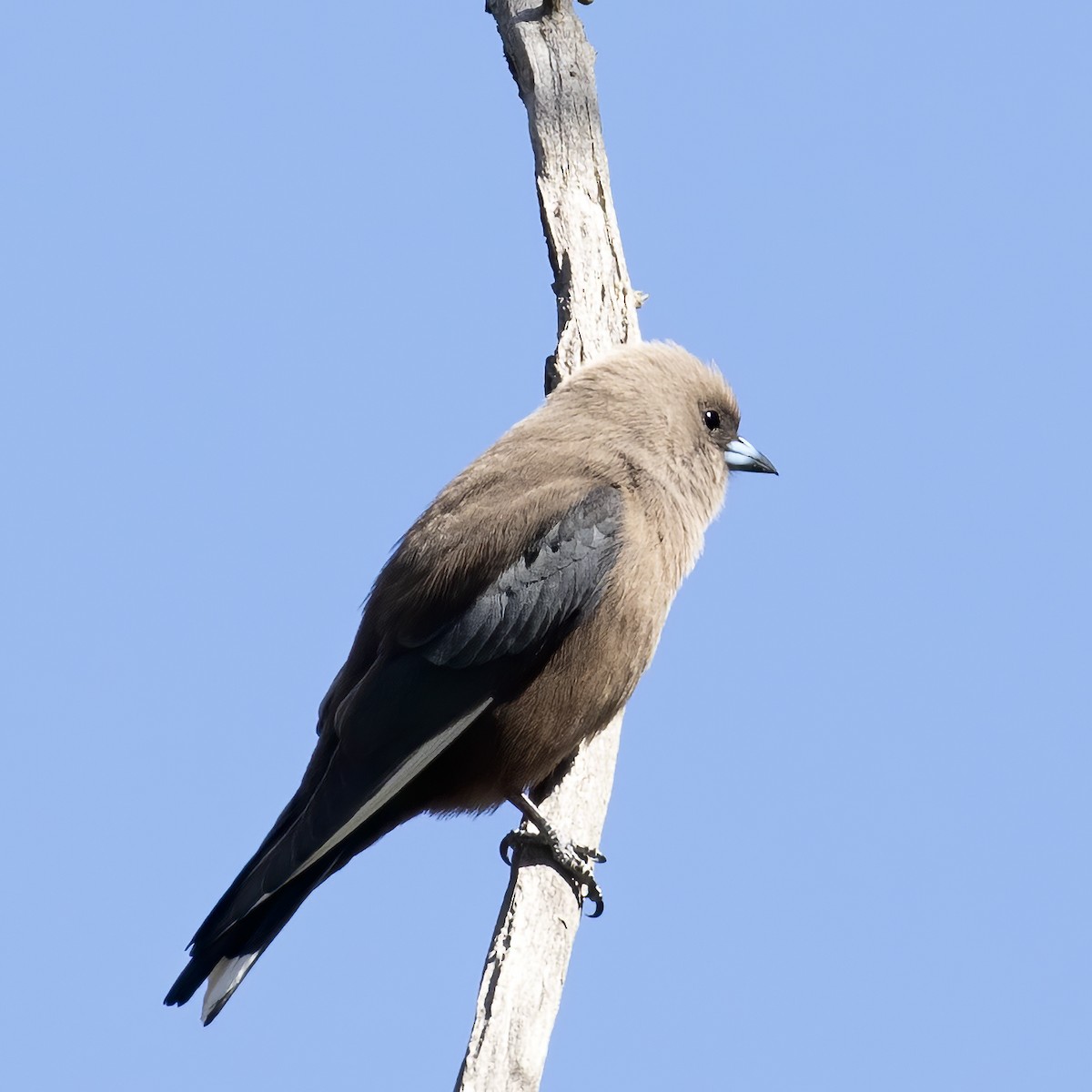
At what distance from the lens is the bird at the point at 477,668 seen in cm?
465

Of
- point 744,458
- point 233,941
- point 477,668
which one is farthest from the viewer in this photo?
point 744,458

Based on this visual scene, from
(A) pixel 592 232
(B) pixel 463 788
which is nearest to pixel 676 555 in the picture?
(B) pixel 463 788

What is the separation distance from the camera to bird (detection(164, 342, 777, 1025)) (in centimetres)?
465

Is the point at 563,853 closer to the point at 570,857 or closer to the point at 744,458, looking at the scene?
the point at 570,857

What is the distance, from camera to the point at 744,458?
578 cm

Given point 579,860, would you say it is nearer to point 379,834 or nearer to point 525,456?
point 379,834

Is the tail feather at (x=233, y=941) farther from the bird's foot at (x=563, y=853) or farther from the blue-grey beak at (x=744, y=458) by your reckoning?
the blue-grey beak at (x=744, y=458)

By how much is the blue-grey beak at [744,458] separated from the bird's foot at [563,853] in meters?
1.67

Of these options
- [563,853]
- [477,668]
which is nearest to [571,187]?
[477,668]

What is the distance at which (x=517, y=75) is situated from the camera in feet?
20.0

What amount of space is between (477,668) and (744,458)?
60.6 inches

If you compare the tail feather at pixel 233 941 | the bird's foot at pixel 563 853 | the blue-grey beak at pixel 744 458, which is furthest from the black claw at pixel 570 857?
the blue-grey beak at pixel 744 458

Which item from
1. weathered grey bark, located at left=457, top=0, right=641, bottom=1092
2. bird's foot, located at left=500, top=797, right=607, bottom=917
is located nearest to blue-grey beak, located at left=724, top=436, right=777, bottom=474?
weathered grey bark, located at left=457, top=0, right=641, bottom=1092

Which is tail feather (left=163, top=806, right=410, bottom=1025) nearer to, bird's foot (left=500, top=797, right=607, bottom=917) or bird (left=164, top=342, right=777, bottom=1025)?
bird (left=164, top=342, right=777, bottom=1025)
